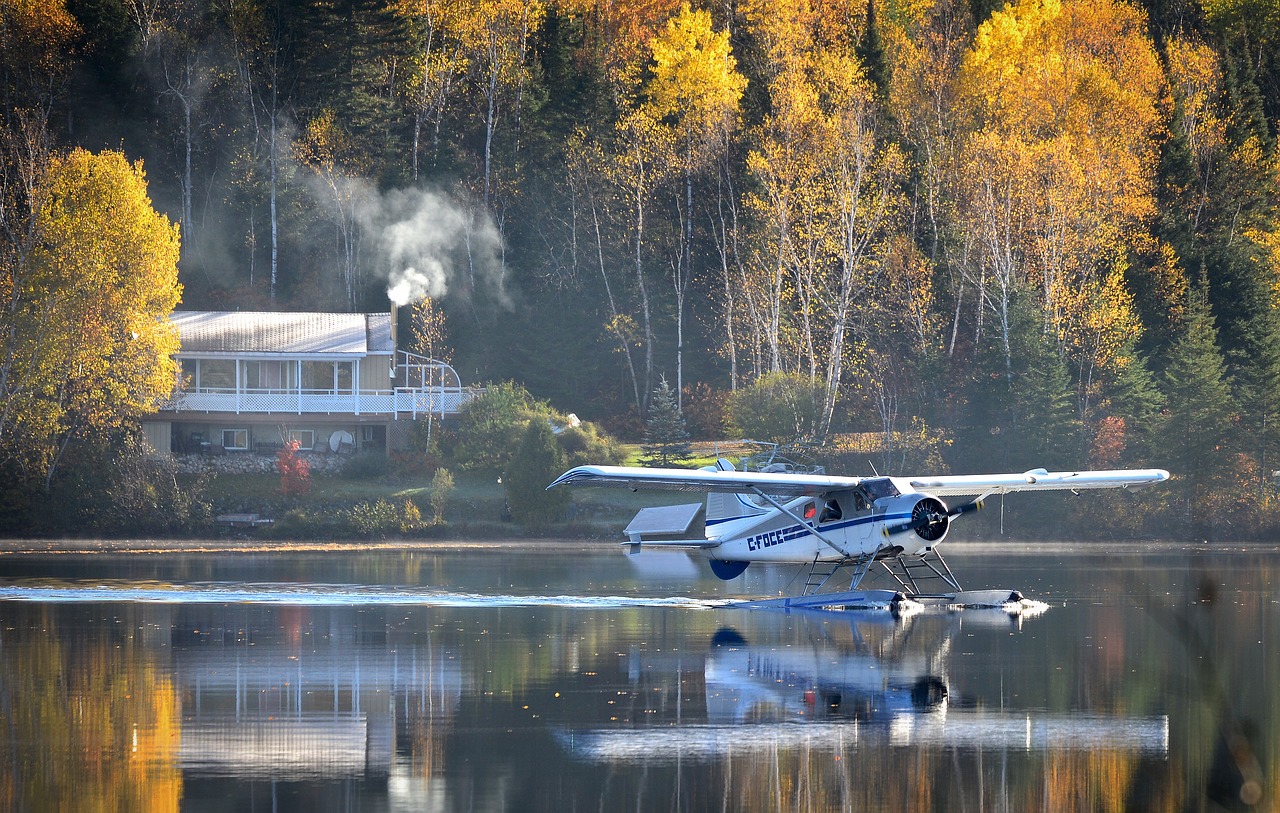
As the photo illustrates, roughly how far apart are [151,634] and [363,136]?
39.6 m

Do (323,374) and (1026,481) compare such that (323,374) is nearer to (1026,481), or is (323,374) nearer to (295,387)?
(295,387)

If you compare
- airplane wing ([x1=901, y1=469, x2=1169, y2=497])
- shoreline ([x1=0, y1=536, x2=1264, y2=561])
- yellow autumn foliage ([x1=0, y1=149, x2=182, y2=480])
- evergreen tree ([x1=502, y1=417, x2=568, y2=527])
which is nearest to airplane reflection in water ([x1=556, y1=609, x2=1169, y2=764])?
airplane wing ([x1=901, y1=469, x2=1169, y2=497])

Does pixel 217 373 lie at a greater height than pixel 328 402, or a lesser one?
greater

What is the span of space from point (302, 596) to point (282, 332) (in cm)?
2603

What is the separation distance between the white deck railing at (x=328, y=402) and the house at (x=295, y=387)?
0.03 metres

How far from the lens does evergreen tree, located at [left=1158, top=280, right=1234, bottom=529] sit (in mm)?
42062

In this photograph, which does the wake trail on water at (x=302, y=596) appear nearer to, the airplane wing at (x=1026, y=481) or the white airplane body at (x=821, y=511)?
the white airplane body at (x=821, y=511)

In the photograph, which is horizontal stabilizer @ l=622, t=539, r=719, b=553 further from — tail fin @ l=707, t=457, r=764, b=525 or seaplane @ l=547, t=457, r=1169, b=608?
tail fin @ l=707, t=457, r=764, b=525

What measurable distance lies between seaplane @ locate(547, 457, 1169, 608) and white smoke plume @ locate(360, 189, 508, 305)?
30.3 meters

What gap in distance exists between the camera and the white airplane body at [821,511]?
23.6 m

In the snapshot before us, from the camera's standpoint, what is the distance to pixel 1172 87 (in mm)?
55688

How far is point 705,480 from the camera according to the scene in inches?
940

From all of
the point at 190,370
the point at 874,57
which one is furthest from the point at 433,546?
the point at 874,57

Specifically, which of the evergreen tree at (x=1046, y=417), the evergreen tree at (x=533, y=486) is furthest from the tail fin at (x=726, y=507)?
the evergreen tree at (x=1046, y=417)
